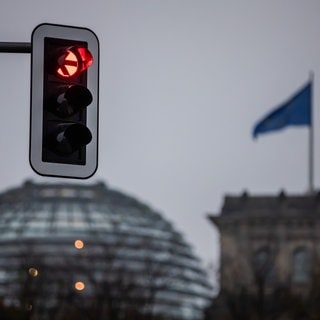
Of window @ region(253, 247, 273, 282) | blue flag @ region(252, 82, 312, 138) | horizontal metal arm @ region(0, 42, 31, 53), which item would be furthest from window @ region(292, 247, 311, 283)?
horizontal metal arm @ region(0, 42, 31, 53)

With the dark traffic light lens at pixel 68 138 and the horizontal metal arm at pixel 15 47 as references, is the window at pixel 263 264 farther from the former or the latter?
the dark traffic light lens at pixel 68 138

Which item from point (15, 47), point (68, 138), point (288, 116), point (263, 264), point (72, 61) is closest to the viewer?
point (68, 138)

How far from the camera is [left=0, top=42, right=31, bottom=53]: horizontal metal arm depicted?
2134cm

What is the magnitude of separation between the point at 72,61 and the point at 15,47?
0.73 m

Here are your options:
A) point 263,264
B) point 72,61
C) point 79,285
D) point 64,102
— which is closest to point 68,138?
point 64,102

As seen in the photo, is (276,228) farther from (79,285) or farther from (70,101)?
(70,101)

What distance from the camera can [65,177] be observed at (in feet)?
68.2

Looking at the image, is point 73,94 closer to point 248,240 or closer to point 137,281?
point 137,281

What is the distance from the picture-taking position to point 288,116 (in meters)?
130

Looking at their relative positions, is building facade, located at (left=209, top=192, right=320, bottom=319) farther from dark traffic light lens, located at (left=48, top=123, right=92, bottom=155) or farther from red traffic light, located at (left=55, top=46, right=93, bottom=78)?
dark traffic light lens, located at (left=48, top=123, right=92, bottom=155)

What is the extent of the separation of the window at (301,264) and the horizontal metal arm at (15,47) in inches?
5170

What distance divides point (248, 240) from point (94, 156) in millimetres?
140444

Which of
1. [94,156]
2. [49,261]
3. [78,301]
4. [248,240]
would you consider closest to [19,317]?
[78,301]

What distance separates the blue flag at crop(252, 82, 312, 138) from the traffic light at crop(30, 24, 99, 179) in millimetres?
105760
